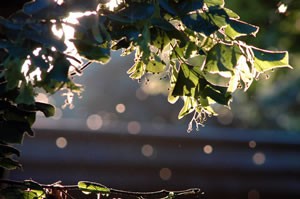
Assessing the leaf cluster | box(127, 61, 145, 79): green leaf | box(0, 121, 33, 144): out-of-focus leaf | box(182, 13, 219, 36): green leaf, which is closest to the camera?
the leaf cluster

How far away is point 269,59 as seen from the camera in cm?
116

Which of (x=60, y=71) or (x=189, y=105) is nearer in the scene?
(x=60, y=71)

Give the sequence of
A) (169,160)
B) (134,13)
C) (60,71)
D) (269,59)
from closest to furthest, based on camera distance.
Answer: (60,71) < (134,13) < (269,59) < (169,160)

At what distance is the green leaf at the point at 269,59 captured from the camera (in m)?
1.15

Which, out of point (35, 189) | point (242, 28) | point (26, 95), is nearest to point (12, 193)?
Answer: point (35, 189)

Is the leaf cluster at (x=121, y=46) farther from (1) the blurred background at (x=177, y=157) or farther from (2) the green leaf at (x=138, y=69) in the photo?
(1) the blurred background at (x=177, y=157)

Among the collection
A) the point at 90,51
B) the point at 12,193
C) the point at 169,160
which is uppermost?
the point at 169,160

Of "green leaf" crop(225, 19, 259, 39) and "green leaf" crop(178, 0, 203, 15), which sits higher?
"green leaf" crop(178, 0, 203, 15)

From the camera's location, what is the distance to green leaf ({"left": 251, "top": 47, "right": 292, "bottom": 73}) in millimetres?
1147

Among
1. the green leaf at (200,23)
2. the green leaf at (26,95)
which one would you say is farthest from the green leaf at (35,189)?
the green leaf at (200,23)

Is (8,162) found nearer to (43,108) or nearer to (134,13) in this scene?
(43,108)

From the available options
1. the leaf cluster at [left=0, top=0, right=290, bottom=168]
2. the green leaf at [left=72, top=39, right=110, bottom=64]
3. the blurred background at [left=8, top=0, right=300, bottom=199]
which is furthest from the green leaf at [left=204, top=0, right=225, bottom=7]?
the blurred background at [left=8, top=0, right=300, bottom=199]

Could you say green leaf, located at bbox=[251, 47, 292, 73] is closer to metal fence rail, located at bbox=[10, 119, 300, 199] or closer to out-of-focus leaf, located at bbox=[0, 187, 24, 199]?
out-of-focus leaf, located at bbox=[0, 187, 24, 199]

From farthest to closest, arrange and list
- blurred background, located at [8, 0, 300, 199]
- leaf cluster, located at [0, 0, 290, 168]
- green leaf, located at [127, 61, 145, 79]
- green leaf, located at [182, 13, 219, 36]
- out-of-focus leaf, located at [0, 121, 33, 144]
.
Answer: blurred background, located at [8, 0, 300, 199]
green leaf, located at [127, 61, 145, 79]
out-of-focus leaf, located at [0, 121, 33, 144]
green leaf, located at [182, 13, 219, 36]
leaf cluster, located at [0, 0, 290, 168]
